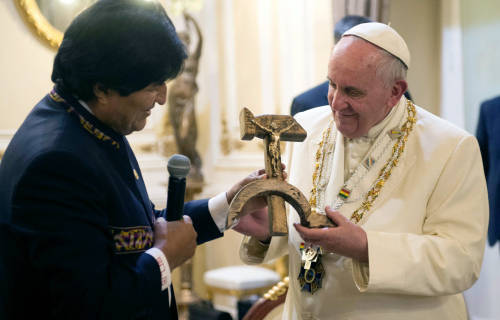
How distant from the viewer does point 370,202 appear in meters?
2.29

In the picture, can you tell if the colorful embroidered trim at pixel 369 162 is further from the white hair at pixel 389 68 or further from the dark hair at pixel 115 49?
the dark hair at pixel 115 49

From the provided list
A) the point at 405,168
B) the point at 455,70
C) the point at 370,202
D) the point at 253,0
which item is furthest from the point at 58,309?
the point at 253,0

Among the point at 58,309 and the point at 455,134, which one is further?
the point at 455,134

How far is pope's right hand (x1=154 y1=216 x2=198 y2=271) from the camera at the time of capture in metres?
1.83

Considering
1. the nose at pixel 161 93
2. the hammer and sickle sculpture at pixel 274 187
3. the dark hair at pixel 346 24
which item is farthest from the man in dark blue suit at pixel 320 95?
the nose at pixel 161 93

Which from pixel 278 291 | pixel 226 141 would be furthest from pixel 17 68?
pixel 278 291

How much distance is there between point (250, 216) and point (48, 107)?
920 millimetres

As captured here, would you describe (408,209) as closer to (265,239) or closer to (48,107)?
(265,239)

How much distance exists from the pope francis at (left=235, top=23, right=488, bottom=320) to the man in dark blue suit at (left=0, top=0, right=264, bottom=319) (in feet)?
1.82

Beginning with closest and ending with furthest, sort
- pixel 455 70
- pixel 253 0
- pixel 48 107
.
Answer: pixel 48 107 → pixel 455 70 → pixel 253 0

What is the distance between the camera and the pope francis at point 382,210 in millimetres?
2066

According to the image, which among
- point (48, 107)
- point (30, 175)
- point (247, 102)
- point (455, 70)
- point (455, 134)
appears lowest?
point (247, 102)

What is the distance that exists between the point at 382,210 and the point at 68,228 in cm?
125

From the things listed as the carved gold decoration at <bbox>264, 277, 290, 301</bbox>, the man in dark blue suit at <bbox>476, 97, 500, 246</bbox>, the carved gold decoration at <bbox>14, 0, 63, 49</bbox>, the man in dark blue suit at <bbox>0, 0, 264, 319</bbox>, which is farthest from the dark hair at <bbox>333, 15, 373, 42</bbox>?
the carved gold decoration at <bbox>14, 0, 63, 49</bbox>
